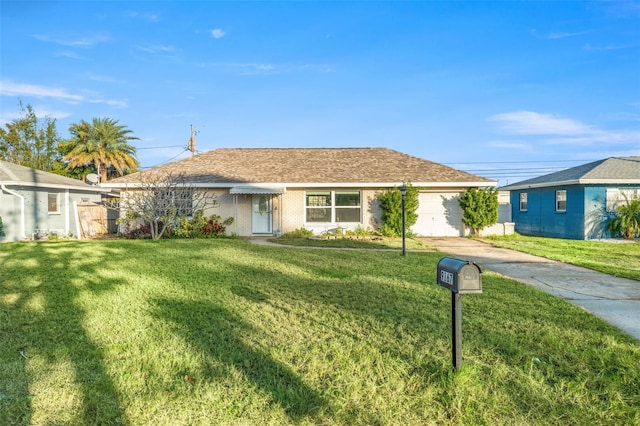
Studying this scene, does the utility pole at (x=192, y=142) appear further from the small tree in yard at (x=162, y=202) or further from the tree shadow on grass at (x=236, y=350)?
the tree shadow on grass at (x=236, y=350)

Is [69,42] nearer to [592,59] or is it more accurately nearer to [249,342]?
[249,342]

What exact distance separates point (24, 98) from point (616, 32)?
41791 millimetres

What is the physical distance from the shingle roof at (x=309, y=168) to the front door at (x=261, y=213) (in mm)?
904

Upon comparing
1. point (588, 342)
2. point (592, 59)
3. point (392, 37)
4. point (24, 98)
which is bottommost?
point (588, 342)

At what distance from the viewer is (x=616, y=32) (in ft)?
49.1

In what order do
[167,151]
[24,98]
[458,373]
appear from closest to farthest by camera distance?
[458,373] < [24,98] < [167,151]

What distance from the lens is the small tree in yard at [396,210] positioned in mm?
17219

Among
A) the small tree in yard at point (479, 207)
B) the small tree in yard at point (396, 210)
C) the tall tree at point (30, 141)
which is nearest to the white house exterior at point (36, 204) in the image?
the small tree in yard at point (396, 210)

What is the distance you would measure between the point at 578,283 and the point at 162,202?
1381cm

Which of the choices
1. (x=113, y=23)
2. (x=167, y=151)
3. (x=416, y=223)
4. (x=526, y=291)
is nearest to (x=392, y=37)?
(x=416, y=223)

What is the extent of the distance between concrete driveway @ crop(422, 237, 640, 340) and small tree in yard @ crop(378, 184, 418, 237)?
5.26 metres

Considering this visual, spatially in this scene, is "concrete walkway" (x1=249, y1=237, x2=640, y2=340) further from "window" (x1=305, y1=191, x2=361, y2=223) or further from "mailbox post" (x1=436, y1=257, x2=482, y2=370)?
"window" (x1=305, y1=191, x2=361, y2=223)

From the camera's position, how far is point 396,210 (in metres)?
17.3

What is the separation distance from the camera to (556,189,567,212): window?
1880 cm
